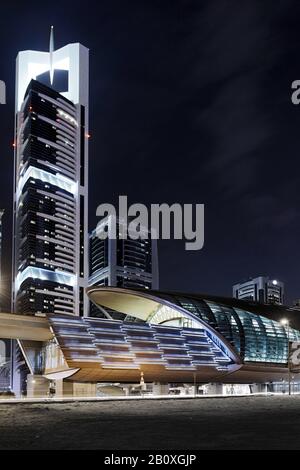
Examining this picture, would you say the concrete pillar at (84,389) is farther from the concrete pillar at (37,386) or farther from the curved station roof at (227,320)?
the curved station roof at (227,320)

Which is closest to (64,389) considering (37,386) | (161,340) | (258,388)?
(37,386)

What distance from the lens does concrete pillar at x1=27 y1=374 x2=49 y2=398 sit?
73856 mm

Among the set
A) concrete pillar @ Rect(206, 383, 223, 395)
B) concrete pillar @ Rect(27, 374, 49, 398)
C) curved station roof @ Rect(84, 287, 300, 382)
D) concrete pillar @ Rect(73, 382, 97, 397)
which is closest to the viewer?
concrete pillar @ Rect(73, 382, 97, 397)

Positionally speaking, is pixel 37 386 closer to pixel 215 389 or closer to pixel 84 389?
pixel 84 389

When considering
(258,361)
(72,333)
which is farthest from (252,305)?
(72,333)

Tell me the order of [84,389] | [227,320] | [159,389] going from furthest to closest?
1. [227,320]
2. [159,389]
3. [84,389]

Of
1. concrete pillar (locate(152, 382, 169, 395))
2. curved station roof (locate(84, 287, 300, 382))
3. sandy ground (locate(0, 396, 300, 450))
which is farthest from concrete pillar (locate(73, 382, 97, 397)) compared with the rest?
sandy ground (locate(0, 396, 300, 450))

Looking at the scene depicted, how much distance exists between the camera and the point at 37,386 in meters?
75.6

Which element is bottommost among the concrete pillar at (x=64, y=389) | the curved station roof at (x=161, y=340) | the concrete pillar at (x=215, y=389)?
the concrete pillar at (x=215, y=389)

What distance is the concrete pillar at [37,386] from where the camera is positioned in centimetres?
7386

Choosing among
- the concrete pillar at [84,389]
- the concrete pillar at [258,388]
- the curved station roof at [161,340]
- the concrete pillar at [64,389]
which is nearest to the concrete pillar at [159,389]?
the curved station roof at [161,340]

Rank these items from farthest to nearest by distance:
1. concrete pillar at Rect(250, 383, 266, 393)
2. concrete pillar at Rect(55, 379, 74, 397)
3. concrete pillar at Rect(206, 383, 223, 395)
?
concrete pillar at Rect(250, 383, 266, 393) < concrete pillar at Rect(206, 383, 223, 395) < concrete pillar at Rect(55, 379, 74, 397)

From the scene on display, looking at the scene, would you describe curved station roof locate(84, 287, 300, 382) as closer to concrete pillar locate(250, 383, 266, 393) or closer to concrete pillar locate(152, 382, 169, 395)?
concrete pillar locate(250, 383, 266, 393)
